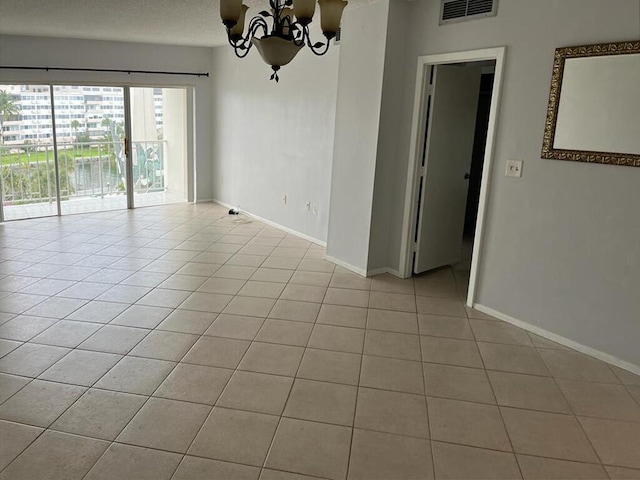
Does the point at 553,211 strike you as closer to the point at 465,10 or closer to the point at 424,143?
the point at 424,143

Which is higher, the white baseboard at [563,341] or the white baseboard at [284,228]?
the white baseboard at [284,228]

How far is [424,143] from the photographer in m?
4.20

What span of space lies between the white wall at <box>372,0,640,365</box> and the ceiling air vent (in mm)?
45

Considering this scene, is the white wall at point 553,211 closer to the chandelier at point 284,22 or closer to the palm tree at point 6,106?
the chandelier at point 284,22

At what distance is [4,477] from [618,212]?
338 centimetres

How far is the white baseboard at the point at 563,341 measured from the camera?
2963mm

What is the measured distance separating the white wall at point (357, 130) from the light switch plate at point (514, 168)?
117cm

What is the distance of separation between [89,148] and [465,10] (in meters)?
5.34

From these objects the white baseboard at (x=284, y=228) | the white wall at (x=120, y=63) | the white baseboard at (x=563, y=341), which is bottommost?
the white baseboard at (x=563, y=341)

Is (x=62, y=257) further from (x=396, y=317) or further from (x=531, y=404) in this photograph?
(x=531, y=404)

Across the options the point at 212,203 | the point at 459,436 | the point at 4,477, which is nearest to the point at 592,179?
the point at 459,436

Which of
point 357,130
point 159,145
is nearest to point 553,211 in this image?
point 357,130

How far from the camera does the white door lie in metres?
4.17

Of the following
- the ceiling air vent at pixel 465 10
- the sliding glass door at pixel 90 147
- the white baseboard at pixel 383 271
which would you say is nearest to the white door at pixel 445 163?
the white baseboard at pixel 383 271
